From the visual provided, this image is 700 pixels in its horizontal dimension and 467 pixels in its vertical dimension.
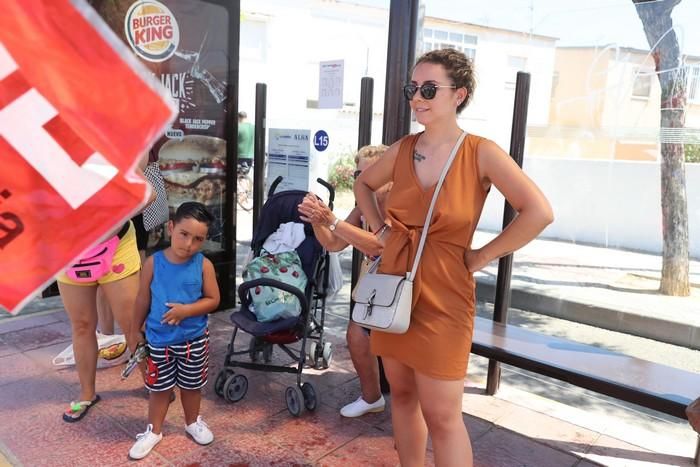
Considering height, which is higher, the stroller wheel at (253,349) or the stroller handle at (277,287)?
the stroller handle at (277,287)

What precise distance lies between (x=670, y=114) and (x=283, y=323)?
3.02 meters

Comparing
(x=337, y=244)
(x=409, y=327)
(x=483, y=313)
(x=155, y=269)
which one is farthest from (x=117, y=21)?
(x=483, y=313)

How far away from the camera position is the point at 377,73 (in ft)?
28.1

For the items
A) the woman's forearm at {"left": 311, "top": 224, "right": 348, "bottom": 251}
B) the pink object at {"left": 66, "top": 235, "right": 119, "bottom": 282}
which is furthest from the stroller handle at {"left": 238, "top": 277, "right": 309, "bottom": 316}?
the woman's forearm at {"left": 311, "top": 224, "right": 348, "bottom": 251}

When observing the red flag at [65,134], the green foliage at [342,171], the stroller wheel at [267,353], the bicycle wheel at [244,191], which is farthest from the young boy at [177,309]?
the bicycle wheel at [244,191]

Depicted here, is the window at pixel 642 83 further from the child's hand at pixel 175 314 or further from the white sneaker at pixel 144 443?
the white sneaker at pixel 144 443

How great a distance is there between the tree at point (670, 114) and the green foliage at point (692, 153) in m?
0.04

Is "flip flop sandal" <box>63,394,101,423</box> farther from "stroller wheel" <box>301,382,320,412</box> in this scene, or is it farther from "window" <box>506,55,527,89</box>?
"window" <box>506,55,527,89</box>

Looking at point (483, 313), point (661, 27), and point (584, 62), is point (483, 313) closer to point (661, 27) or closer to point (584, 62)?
point (584, 62)

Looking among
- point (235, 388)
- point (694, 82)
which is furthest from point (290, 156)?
point (694, 82)

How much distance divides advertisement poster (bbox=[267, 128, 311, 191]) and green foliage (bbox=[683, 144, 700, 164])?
2.85 m

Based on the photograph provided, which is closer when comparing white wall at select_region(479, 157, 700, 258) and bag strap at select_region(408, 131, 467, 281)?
bag strap at select_region(408, 131, 467, 281)

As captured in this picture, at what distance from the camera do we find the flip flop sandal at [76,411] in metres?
3.18

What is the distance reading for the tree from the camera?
13.1ft
